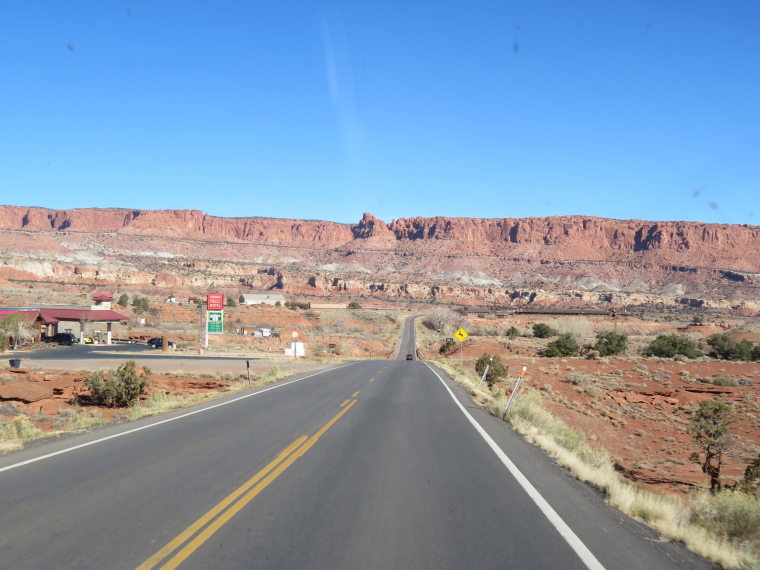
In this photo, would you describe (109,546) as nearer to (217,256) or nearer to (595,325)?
(595,325)

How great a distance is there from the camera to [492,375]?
32.9m

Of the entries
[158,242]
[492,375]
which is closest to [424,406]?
[492,375]

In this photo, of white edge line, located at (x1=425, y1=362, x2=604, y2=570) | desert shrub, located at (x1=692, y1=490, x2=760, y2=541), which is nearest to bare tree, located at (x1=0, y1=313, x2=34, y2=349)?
white edge line, located at (x1=425, y1=362, x2=604, y2=570)

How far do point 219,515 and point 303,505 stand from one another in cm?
93

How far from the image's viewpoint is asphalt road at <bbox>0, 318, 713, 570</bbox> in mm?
5121

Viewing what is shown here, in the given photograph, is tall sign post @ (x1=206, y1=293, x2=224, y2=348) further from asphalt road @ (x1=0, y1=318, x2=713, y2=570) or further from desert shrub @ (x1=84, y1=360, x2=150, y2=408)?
asphalt road @ (x1=0, y1=318, x2=713, y2=570)

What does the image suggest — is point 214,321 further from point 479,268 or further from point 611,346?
point 479,268

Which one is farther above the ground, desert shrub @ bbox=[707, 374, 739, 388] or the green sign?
the green sign

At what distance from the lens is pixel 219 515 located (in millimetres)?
6172

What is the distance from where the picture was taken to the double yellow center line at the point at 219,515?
196 inches

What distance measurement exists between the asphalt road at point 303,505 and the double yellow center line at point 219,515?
2cm

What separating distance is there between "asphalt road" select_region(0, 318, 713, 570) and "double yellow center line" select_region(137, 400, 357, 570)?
0.02m

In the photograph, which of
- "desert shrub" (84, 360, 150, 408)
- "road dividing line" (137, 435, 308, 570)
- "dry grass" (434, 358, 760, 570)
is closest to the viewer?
"road dividing line" (137, 435, 308, 570)

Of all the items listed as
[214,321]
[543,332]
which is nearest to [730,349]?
[543,332]
